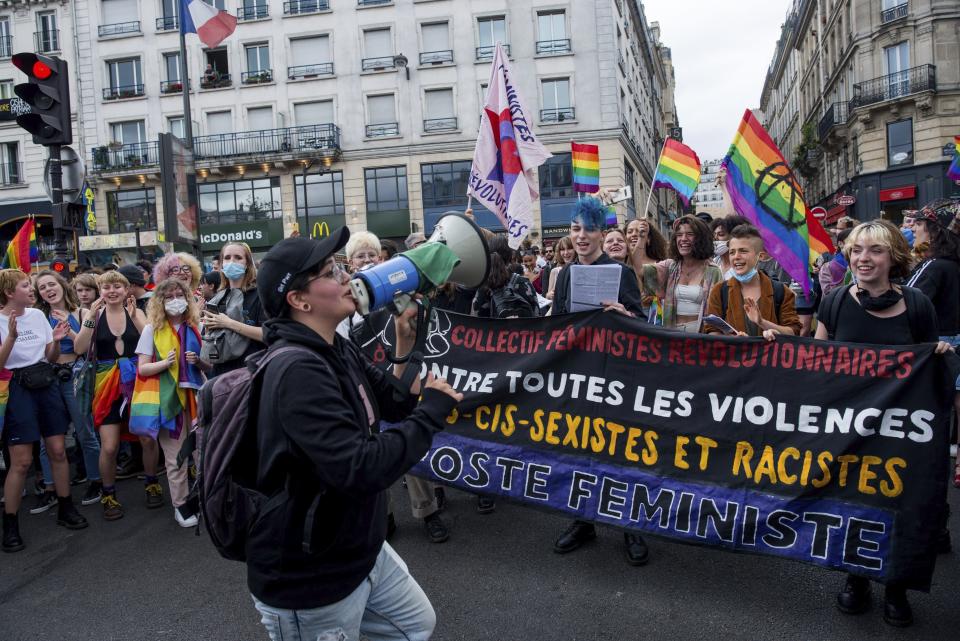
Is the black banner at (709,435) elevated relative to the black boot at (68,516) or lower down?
elevated

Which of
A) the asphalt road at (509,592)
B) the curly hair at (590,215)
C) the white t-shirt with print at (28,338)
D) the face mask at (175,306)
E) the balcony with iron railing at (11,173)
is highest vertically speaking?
the balcony with iron railing at (11,173)

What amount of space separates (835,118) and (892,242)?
37.7 m

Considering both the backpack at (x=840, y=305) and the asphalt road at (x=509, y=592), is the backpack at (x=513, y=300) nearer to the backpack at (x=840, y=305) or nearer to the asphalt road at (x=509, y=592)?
the asphalt road at (x=509, y=592)

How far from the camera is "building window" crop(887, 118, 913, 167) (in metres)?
29.8

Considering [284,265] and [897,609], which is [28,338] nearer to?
[284,265]

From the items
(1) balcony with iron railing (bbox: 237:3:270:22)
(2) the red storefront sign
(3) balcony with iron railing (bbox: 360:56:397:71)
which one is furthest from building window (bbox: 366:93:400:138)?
(2) the red storefront sign

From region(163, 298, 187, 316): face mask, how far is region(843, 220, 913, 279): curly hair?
4429mm

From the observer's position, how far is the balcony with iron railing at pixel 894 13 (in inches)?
1144

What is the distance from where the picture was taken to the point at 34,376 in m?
4.73

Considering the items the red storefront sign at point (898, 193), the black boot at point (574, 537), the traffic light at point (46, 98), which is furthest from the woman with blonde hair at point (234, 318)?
the red storefront sign at point (898, 193)

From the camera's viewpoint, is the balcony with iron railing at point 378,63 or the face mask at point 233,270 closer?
the face mask at point 233,270

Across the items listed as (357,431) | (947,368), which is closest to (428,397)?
(357,431)

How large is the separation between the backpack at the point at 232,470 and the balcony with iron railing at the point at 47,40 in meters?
36.9

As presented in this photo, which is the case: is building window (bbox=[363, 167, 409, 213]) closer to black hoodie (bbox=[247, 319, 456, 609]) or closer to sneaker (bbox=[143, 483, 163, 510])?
sneaker (bbox=[143, 483, 163, 510])
